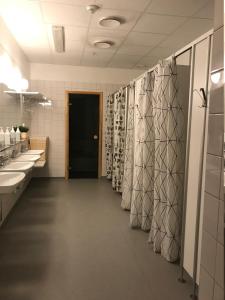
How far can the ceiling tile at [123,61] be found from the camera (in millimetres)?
4742

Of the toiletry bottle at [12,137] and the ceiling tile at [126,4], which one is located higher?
the ceiling tile at [126,4]

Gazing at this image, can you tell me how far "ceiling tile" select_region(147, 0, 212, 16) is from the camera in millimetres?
2613

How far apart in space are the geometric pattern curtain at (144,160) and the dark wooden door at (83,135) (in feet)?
9.32

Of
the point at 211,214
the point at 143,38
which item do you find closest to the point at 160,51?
the point at 143,38

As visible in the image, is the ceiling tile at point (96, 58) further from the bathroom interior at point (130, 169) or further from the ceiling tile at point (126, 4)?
the ceiling tile at point (126, 4)

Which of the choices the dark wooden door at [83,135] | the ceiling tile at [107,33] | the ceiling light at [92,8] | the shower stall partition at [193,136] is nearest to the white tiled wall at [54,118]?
the dark wooden door at [83,135]

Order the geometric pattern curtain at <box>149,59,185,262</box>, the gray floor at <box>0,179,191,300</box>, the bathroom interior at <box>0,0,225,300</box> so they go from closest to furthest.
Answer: the bathroom interior at <box>0,0,225,300</box>
the gray floor at <box>0,179,191,300</box>
the geometric pattern curtain at <box>149,59,185,262</box>

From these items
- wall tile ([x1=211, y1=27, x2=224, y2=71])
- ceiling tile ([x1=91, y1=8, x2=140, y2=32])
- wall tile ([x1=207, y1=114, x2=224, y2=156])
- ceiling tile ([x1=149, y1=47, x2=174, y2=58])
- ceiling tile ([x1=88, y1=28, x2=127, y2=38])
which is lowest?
wall tile ([x1=207, y1=114, x2=224, y2=156])

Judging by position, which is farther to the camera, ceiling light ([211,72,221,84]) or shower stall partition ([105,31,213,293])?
shower stall partition ([105,31,213,293])

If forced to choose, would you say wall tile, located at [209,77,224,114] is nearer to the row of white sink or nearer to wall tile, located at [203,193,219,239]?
wall tile, located at [203,193,219,239]

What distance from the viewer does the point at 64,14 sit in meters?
2.94

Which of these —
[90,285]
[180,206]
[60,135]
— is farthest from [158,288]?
[60,135]

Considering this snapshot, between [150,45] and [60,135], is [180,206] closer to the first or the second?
[150,45]

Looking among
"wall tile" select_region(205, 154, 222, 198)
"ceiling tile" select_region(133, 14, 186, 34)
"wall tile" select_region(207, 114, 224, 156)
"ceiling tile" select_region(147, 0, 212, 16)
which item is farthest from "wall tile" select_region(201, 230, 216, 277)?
"ceiling tile" select_region(133, 14, 186, 34)
